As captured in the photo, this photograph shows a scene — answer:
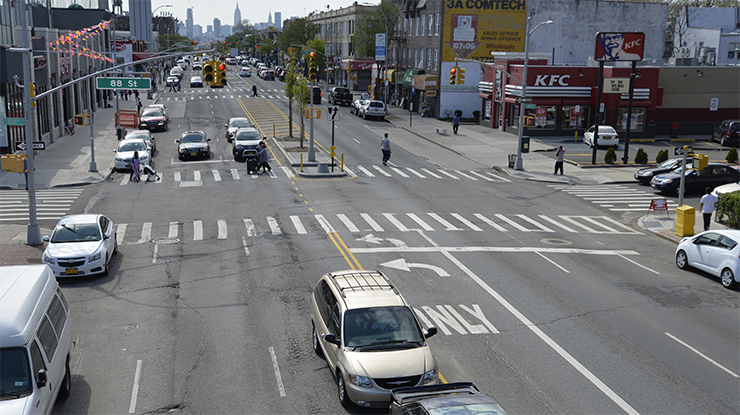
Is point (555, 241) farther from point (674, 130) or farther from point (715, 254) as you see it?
point (674, 130)

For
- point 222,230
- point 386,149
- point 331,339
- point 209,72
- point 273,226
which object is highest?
point 209,72

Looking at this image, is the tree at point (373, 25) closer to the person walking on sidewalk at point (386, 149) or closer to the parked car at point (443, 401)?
the person walking on sidewalk at point (386, 149)

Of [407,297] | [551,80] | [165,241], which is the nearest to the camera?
[407,297]

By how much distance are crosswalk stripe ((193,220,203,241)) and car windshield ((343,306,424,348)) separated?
12.7m

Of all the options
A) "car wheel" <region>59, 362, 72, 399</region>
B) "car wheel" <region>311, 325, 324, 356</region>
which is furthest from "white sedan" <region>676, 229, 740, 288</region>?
"car wheel" <region>59, 362, 72, 399</region>

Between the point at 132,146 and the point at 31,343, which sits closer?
the point at 31,343

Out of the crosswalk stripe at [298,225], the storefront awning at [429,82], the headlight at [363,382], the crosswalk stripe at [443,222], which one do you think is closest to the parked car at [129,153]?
the crosswalk stripe at [298,225]

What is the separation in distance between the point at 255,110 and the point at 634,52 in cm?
3922

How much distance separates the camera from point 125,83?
33219 millimetres

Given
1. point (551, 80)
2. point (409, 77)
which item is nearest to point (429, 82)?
point (409, 77)

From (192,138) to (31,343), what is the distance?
33.0 metres

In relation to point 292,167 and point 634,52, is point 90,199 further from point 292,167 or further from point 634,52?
point 634,52

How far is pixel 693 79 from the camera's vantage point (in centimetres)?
5528

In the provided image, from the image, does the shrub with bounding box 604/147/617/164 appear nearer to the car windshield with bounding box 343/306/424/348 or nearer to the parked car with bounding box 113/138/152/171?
the parked car with bounding box 113/138/152/171
